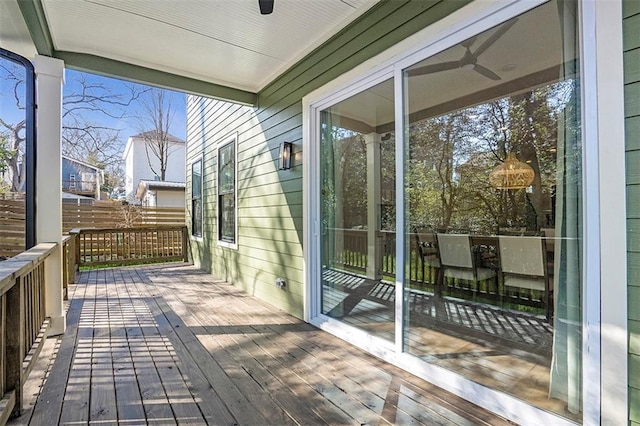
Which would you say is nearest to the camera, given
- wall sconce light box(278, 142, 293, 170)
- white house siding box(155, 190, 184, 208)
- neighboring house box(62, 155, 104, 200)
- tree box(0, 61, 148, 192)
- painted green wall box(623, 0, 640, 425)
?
painted green wall box(623, 0, 640, 425)

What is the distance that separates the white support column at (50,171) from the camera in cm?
298

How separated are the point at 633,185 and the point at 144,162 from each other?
19.2 metres

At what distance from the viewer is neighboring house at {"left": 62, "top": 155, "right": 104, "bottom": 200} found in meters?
14.3

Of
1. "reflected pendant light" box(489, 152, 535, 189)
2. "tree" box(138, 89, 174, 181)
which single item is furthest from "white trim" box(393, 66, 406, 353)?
"tree" box(138, 89, 174, 181)

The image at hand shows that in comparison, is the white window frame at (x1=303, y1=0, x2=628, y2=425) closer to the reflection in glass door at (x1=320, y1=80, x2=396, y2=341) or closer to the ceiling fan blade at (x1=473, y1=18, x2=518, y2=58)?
the ceiling fan blade at (x1=473, y1=18, x2=518, y2=58)

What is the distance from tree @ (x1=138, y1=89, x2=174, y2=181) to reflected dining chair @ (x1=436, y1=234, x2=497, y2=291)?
1633 centimetres

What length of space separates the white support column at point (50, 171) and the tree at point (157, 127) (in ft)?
47.7

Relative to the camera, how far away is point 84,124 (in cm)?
1364

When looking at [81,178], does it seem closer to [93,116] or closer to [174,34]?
[93,116]

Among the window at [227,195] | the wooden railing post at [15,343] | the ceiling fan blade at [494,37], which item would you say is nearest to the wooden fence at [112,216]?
the window at [227,195]

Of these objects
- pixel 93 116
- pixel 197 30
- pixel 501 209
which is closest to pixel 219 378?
pixel 197 30

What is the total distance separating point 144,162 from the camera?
57.6 feet

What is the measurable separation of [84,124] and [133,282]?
11.1m

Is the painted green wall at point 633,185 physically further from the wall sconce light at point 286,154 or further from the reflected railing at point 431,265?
the wall sconce light at point 286,154
